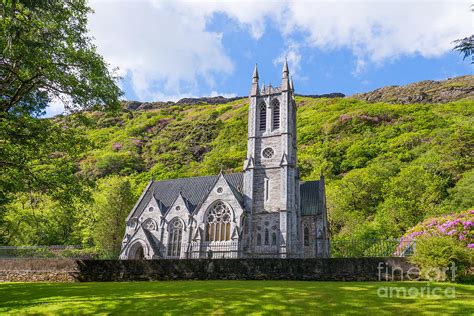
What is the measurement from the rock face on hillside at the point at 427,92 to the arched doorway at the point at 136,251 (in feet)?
341

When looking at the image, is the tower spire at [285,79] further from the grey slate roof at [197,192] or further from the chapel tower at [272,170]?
the grey slate roof at [197,192]

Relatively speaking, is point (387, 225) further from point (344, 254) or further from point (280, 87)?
point (280, 87)

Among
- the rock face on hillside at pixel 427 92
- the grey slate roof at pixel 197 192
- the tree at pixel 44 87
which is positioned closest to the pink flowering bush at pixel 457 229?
the tree at pixel 44 87

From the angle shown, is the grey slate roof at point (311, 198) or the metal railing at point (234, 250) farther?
the grey slate roof at point (311, 198)

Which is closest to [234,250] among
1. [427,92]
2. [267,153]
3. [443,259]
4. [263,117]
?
[267,153]

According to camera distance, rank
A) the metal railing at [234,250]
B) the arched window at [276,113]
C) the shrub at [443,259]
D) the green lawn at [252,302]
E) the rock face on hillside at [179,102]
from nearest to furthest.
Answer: the green lawn at [252,302] → the shrub at [443,259] → the metal railing at [234,250] → the arched window at [276,113] → the rock face on hillside at [179,102]

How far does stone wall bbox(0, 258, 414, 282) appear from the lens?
17.8m

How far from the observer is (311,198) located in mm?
41875

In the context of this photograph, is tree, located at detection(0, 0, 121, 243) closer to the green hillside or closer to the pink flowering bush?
the green hillside

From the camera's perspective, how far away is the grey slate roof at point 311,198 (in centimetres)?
4047

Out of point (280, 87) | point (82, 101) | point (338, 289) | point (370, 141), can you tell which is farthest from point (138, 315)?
point (370, 141)

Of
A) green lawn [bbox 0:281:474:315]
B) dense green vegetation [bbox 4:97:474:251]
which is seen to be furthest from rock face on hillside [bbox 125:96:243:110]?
green lawn [bbox 0:281:474:315]

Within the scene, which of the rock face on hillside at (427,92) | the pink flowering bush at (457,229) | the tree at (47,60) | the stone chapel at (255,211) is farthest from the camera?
the rock face on hillside at (427,92)

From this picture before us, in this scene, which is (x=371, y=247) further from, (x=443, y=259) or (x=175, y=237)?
(x=175, y=237)
